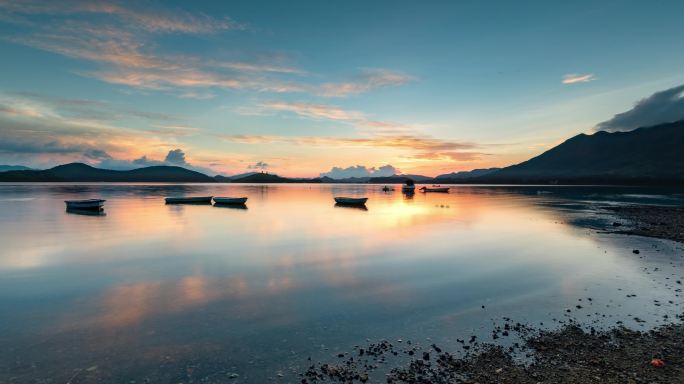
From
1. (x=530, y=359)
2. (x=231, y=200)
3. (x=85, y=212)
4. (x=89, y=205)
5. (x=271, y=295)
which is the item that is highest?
(x=89, y=205)

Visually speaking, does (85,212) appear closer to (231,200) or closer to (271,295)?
(231,200)

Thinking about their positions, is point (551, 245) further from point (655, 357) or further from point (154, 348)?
point (154, 348)

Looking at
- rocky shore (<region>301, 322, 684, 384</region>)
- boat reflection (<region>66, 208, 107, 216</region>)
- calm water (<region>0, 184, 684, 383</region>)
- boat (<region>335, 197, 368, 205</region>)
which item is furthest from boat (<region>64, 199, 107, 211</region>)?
rocky shore (<region>301, 322, 684, 384</region>)

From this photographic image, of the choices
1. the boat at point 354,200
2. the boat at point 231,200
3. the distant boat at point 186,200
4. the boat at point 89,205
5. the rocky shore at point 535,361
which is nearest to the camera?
the rocky shore at point 535,361

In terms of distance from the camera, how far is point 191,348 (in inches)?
447

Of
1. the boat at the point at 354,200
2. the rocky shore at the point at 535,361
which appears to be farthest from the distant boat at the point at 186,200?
the rocky shore at the point at 535,361

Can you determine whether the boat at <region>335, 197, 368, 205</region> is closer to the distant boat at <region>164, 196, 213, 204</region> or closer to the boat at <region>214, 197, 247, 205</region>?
the boat at <region>214, 197, 247, 205</region>

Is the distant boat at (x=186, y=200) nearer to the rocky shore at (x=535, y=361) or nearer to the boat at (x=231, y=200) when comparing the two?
the boat at (x=231, y=200)

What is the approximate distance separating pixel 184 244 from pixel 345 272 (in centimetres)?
1738

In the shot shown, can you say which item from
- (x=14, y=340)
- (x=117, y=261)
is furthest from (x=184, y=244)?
(x=14, y=340)

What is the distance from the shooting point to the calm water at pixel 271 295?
35.7 feet

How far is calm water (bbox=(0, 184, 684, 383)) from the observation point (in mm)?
10883

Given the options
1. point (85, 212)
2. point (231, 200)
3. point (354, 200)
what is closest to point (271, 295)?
point (85, 212)

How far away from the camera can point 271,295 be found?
17.1m
